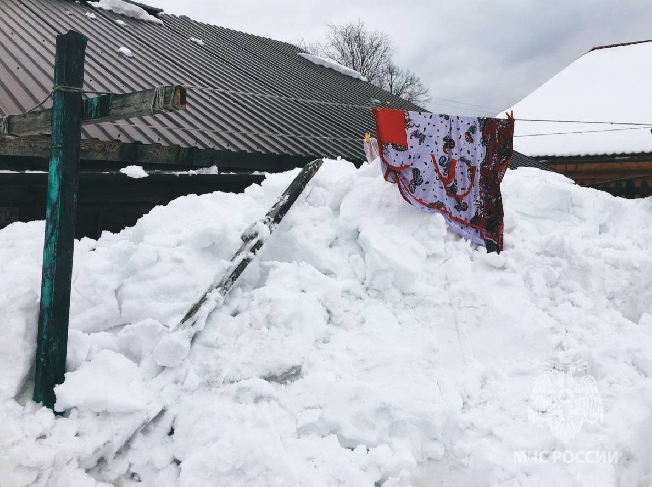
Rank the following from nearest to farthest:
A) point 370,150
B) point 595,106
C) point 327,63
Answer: point 370,150
point 327,63
point 595,106

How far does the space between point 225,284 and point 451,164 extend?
2.99m

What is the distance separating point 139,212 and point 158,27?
7.61 metres

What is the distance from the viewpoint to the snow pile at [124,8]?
10367 millimetres

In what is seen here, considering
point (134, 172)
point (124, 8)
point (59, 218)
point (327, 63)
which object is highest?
point (327, 63)

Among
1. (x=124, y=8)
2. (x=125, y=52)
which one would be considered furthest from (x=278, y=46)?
(x=125, y=52)

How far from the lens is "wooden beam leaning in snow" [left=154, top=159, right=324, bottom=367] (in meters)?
2.98

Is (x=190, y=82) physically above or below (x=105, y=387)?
above

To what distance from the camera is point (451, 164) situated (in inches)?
199

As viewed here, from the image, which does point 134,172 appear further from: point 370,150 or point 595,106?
point 595,106

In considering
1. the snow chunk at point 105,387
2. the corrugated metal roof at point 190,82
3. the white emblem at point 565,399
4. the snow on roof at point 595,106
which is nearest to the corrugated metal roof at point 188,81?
the corrugated metal roof at point 190,82

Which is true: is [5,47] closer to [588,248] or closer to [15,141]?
[15,141]

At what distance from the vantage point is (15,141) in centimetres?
429

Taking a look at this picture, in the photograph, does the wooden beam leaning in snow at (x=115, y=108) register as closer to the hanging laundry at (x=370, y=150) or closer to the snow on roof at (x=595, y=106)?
the hanging laundry at (x=370, y=150)

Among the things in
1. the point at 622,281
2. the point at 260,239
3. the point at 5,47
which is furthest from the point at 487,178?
the point at 5,47
